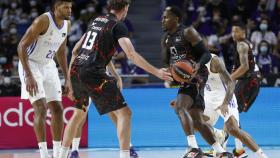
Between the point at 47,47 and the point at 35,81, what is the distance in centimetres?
56

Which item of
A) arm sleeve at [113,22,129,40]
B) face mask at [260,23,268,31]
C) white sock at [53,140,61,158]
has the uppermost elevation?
arm sleeve at [113,22,129,40]

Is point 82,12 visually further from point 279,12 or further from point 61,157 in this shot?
point 61,157

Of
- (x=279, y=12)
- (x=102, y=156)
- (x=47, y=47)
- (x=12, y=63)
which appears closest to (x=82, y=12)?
(x=12, y=63)

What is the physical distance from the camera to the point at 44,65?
28.0 ft

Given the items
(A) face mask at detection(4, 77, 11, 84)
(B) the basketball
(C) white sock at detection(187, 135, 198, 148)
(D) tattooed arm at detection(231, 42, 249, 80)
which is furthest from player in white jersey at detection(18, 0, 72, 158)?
(A) face mask at detection(4, 77, 11, 84)

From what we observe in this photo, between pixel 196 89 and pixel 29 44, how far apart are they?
211 centimetres

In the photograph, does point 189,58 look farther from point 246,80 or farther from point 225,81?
point 246,80

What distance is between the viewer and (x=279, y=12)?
17469 mm

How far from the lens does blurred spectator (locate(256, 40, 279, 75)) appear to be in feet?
50.3

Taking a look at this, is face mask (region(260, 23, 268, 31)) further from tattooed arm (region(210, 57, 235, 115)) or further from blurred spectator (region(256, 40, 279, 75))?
tattooed arm (region(210, 57, 235, 115))

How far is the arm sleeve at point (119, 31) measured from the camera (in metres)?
7.34

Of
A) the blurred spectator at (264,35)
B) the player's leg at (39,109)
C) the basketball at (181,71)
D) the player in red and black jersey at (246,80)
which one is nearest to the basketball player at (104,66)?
the player's leg at (39,109)

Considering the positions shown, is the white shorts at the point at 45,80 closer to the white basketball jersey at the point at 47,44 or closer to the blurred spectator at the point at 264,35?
the white basketball jersey at the point at 47,44

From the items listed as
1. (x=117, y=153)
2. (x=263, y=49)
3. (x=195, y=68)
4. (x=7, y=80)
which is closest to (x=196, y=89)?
(x=195, y=68)
